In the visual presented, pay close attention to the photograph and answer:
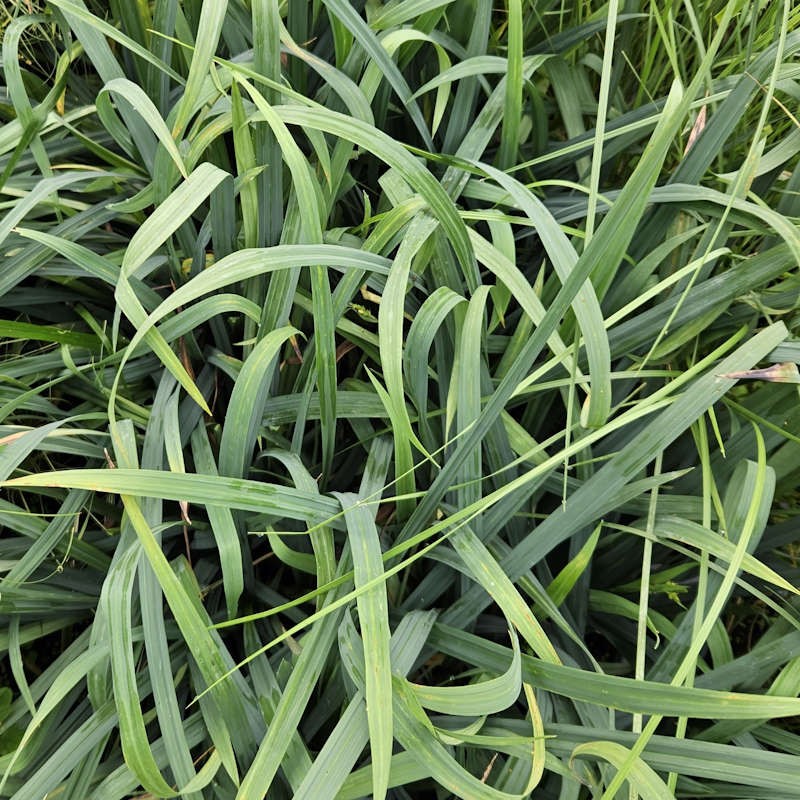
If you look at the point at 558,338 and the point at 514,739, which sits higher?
the point at 558,338

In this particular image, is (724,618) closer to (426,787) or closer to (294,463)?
(426,787)

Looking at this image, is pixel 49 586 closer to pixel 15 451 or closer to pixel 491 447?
pixel 15 451

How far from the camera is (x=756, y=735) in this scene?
0.66 m

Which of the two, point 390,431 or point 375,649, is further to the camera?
point 390,431

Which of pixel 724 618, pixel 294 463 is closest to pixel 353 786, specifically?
pixel 294 463

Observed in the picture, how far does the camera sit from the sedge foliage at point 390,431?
54 centimetres

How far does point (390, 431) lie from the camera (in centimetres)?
72

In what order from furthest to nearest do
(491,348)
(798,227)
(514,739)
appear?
(491,348)
(798,227)
(514,739)

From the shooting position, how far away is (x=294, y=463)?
25.1 inches

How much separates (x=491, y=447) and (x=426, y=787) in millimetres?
334

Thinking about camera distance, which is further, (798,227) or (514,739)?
(798,227)

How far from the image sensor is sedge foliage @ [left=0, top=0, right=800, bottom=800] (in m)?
0.54

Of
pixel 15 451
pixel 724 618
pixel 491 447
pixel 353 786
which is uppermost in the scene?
pixel 15 451

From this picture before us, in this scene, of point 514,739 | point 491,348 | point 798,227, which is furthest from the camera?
point 491,348
